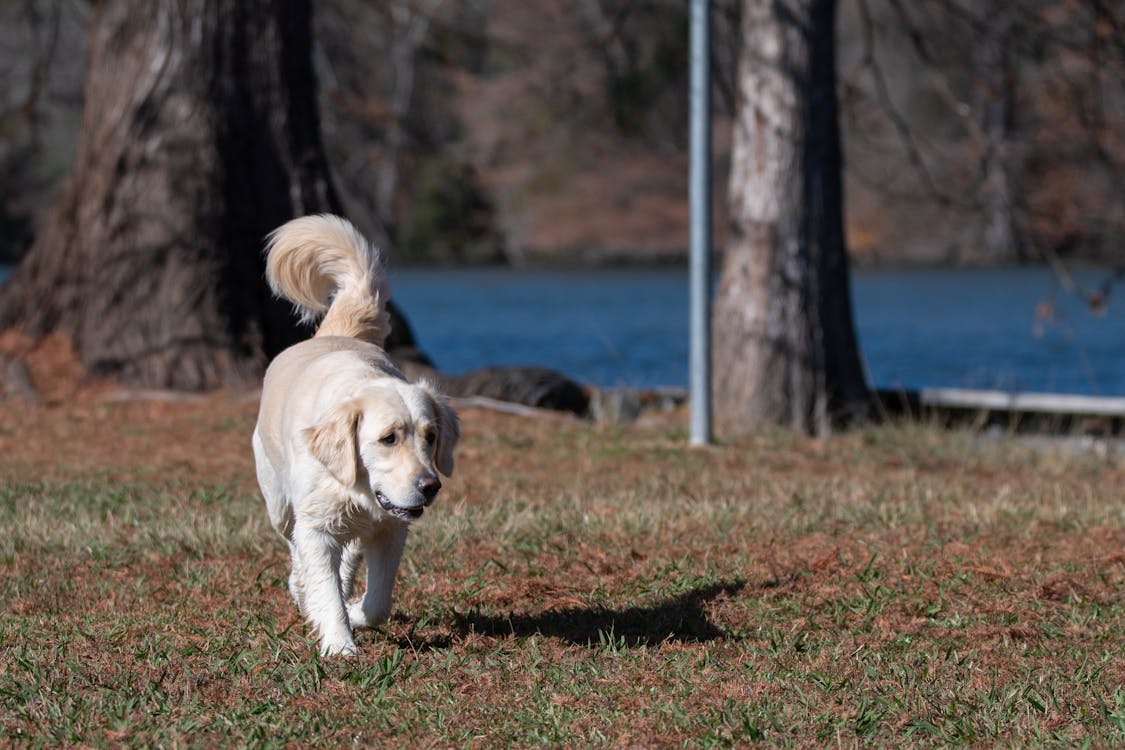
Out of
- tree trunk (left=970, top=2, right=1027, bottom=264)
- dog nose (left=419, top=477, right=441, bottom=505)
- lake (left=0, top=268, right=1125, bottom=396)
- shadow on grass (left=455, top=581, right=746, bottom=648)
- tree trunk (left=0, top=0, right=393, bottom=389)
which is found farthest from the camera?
lake (left=0, top=268, right=1125, bottom=396)

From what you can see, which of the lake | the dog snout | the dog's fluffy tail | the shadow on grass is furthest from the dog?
the lake

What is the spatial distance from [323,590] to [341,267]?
1789 millimetres

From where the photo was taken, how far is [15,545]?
736 centimetres

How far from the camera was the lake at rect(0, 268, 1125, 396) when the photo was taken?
20297 millimetres

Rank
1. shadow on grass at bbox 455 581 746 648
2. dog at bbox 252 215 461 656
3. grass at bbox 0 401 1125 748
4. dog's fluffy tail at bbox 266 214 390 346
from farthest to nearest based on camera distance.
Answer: dog's fluffy tail at bbox 266 214 390 346
shadow on grass at bbox 455 581 746 648
dog at bbox 252 215 461 656
grass at bbox 0 401 1125 748

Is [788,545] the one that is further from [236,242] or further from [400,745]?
[236,242]

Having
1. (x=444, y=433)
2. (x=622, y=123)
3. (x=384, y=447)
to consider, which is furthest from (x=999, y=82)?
(x=384, y=447)

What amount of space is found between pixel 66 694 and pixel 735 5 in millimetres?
13594

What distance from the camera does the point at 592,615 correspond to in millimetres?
6281

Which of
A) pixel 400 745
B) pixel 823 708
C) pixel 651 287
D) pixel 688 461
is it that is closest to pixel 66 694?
pixel 400 745

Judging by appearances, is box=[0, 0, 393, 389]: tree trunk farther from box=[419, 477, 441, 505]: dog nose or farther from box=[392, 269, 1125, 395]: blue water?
box=[419, 477, 441, 505]: dog nose

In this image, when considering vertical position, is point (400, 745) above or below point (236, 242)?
below

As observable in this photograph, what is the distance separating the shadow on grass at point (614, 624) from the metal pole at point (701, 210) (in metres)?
5.05

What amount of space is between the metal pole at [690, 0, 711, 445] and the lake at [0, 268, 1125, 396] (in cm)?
345
